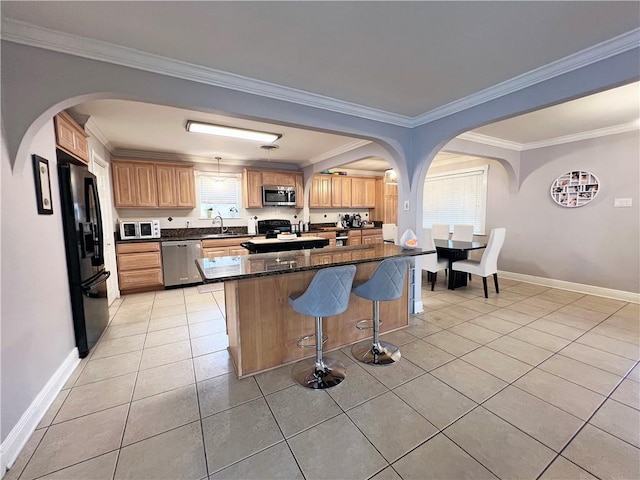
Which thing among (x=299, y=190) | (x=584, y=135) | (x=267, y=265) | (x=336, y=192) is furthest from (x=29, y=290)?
(x=584, y=135)

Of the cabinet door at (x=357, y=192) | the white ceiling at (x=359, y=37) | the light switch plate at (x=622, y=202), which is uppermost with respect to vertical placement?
the white ceiling at (x=359, y=37)

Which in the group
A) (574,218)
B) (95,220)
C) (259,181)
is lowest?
(574,218)

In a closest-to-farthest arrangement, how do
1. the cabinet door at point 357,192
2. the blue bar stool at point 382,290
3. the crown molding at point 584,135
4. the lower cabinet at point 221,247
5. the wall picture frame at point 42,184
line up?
the wall picture frame at point 42,184 → the blue bar stool at point 382,290 → the crown molding at point 584,135 → the lower cabinet at point 221,247 → the cabinet door at point 357,192

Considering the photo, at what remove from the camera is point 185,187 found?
515 centimetres

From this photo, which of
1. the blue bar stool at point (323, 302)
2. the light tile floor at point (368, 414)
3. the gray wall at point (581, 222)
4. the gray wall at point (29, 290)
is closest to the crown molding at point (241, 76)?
the gray wall at point (29, 290)

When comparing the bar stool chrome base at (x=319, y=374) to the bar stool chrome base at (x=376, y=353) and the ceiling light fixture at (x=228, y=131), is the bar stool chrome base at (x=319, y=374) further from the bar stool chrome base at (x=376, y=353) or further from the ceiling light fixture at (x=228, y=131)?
the ceiling light fixture at (x=228, y=131)

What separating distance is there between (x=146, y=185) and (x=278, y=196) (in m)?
2.45

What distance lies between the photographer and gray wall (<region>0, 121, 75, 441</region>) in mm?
1563

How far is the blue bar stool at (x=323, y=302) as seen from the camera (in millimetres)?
1926

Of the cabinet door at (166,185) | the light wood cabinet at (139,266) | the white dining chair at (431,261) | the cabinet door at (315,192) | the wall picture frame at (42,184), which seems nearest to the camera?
the wall picture frame at (42,184)

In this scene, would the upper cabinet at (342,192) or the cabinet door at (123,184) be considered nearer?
the cabinet door at (123,184)

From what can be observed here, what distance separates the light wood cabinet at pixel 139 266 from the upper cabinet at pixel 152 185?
78cm

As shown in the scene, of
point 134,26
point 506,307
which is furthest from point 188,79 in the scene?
point 506,307

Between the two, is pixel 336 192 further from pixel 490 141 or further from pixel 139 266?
pixel 139 266
